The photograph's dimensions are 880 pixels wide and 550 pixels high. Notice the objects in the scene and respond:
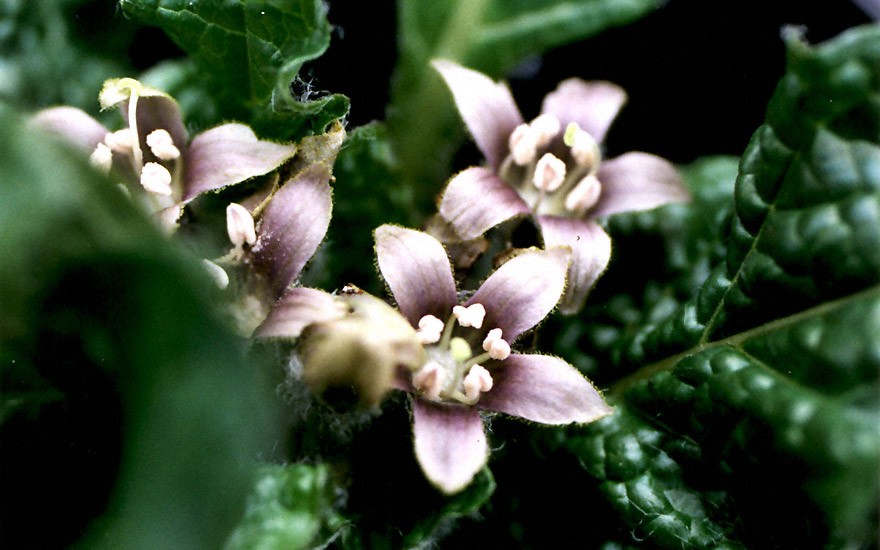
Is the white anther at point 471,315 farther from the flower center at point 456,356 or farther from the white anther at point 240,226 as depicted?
the white anther at point 240,226

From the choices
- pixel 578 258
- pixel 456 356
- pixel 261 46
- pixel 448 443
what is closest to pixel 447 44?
pixel 261 46

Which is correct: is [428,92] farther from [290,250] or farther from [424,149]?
[290,250]

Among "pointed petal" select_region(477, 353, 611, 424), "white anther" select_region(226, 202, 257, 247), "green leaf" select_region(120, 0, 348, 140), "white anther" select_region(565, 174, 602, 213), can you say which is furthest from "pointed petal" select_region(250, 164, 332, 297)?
"white anther" select_region(565, 174, 602, 213)

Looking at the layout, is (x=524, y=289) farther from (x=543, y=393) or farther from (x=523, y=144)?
(x=523, y=144)

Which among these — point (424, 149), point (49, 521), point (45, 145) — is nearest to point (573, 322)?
point (424, 149)

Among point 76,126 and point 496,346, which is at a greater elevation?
point 76,126

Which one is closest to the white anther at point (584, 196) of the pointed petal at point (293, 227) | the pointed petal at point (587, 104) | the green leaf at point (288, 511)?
the pointed petal at point (587, 104)

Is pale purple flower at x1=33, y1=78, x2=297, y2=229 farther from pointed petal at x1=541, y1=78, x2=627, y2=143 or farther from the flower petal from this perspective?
pointed petal at x1=541, y1=78, x2=627, y2=143

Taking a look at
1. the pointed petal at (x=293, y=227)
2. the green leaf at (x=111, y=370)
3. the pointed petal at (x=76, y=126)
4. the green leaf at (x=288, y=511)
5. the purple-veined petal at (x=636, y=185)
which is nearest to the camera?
the green leaf at (x=111, y=370)
